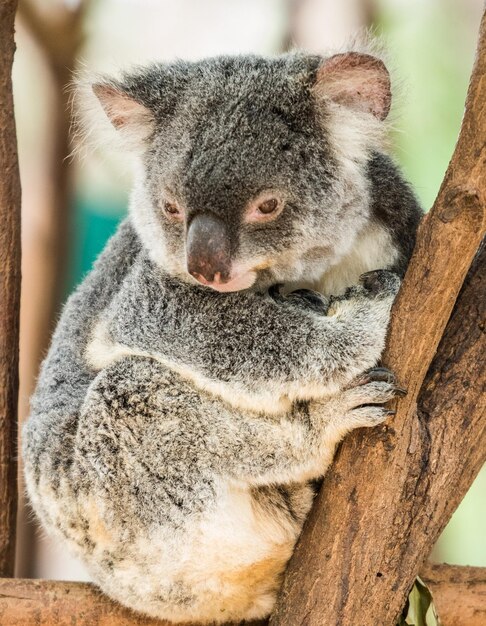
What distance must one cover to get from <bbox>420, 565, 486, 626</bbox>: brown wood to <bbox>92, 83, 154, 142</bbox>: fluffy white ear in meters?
2.17

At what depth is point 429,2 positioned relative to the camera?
7.69m

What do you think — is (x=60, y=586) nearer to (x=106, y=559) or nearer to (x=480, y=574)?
(x=106, y=559)

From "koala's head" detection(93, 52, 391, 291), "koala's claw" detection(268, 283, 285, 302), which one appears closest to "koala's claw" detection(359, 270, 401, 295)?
"koala's head" detection(93, 52, 391, 291)

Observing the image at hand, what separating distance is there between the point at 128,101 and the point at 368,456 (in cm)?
169

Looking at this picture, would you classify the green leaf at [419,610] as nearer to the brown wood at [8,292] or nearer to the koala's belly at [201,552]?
the koala's belly at [201,552]

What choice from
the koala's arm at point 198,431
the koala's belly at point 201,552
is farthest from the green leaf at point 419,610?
the koala's arm at point 198,431

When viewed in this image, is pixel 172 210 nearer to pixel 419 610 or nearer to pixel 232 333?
pixel 232 333

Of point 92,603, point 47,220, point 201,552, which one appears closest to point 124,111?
point 201,552

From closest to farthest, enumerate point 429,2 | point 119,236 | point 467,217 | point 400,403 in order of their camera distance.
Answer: point 467,217 < point 400,403 < point 119,236 < point 429,2

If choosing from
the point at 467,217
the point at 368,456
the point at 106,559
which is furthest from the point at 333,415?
the point at 106,559

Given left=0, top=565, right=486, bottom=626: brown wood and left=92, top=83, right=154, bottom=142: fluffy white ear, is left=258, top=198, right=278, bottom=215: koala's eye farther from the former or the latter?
left=0, top=565, right=486, bottom=626: brown wood

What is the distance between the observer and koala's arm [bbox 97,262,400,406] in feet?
9.24

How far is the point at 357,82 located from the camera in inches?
118

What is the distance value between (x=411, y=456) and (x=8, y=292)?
6.96ft
